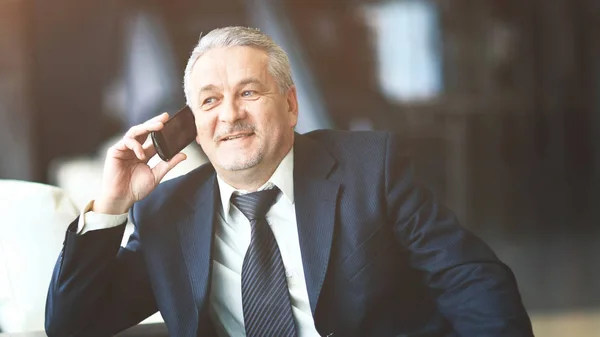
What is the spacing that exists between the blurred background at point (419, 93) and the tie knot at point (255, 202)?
0.51 ft

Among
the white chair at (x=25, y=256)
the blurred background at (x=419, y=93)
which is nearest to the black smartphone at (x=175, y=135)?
the blurred background at (x=419, y=93)

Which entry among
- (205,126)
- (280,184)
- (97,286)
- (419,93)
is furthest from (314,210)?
(419,93)

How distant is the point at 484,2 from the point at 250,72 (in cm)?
248

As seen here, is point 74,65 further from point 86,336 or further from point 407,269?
point 407,269

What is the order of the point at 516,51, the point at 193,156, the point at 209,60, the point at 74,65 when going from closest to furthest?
the point at 209,60 < the point at 193,156 < the point at 74,65 < the point at 516,51

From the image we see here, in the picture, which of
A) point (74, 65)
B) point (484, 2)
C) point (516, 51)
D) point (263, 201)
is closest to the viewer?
point (263, 201)

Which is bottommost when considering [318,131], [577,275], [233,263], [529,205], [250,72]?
[577,275]

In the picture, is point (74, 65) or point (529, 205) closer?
point (74, 65)

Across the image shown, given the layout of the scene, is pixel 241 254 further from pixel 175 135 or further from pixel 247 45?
pixel 247 45

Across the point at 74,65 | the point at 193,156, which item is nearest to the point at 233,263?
the point at 193,156

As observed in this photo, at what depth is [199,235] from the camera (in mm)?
1614

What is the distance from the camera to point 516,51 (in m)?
3.92

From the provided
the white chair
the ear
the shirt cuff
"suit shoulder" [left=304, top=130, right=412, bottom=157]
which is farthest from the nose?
the white chair

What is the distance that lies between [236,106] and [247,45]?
130mm
